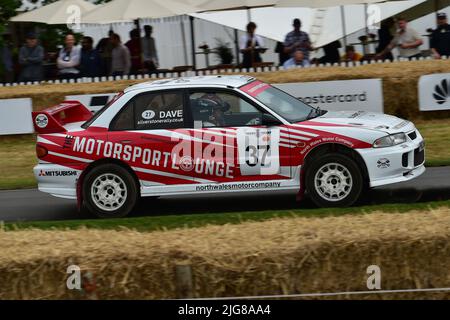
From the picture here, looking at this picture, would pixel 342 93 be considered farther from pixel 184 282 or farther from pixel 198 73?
pixel 184 282

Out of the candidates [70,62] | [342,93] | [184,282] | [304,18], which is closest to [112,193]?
[184,282]

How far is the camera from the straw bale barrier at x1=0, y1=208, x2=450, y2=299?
7629 mm

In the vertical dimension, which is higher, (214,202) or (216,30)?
(216,30)

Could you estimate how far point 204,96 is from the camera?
1216 centimetres

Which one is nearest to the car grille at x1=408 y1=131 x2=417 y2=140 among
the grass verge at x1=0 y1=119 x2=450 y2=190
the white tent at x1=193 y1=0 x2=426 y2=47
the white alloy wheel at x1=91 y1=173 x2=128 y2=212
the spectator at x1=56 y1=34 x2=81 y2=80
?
the grass verge at x1=0 y1=119 x2=450 y2=190

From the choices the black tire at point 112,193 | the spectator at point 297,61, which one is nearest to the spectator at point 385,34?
the spectator at point 297,61

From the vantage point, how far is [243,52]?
20781 mm

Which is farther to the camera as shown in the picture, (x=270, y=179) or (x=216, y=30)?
(x=216, y=30)

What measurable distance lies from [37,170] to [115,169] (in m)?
1.05

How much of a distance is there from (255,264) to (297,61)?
12.8m
